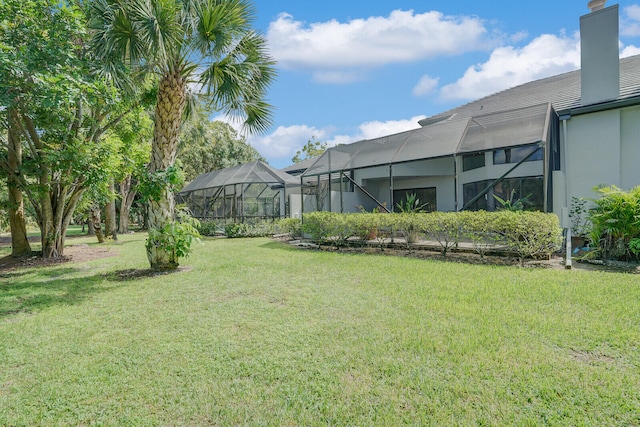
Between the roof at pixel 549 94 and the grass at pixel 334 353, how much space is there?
7101mm

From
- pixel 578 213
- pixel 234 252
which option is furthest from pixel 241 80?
pixel 578 213

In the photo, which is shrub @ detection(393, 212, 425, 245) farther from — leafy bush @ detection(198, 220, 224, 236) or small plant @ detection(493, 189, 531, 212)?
leafy bush @ detection(198, 220, 224, 236)

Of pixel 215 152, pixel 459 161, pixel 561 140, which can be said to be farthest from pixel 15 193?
pixel 215 152

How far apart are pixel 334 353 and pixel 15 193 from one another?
12.8 m

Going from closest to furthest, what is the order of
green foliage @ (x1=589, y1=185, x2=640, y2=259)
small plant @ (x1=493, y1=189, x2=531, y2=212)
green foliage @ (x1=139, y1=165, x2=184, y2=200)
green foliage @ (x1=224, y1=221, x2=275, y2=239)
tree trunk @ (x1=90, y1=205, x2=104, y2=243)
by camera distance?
green foliage @ (x1=589, y1=185, x2=640, y2=259) → green foliage @ (x1=139, y1=165, x2=184, y2=200) → small plant @ (x1=493, y1=189, x2=531, y2=212) → tree trunk @ (x1=90, y1=205, x2=104, y2=243) → green foliage @ (x1=224, y1=221, x2=275, y2=239)

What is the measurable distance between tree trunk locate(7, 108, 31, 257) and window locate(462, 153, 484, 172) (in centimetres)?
1469

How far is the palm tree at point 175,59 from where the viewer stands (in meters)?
6.64

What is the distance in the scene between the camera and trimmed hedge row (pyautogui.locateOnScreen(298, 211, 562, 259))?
7.36 m

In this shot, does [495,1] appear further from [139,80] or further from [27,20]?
[27,20]

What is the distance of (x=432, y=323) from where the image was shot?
4.12 metres

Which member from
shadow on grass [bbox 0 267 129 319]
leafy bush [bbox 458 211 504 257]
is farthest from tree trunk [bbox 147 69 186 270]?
leafy bush [bbox 458 211 504 257]

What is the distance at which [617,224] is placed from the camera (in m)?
7.11

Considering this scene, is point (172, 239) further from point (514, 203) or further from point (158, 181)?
point (514, 203)

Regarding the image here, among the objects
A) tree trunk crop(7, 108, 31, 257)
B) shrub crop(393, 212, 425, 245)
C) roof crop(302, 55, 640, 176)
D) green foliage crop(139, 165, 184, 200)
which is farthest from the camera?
tree trunk crop(7, 108, 31, 257)
